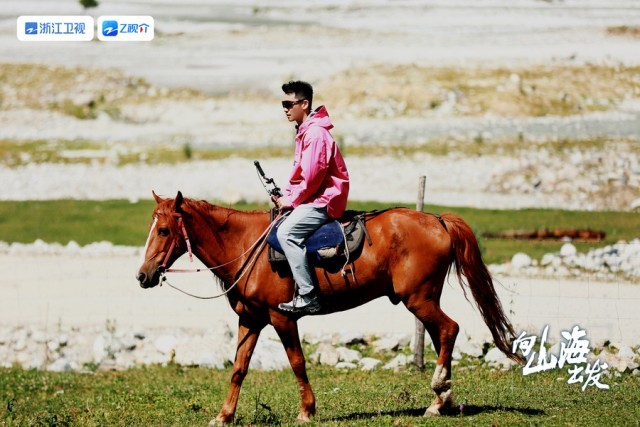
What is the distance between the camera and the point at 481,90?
44531 mm

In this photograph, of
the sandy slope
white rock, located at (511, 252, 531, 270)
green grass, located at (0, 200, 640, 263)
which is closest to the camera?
the sandy slope

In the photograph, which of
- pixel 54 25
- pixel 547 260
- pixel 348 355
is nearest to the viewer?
pixel 348 355

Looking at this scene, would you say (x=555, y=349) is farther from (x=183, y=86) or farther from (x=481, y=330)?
(x=183, y=86)

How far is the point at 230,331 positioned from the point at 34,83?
1427 inches

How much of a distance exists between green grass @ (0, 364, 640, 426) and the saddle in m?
1.49

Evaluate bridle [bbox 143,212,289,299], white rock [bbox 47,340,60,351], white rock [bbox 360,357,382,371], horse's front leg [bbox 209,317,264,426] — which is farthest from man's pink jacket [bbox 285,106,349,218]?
white rock [bbox 47,340,60,351]

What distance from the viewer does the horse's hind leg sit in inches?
397

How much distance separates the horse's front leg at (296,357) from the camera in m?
10.1

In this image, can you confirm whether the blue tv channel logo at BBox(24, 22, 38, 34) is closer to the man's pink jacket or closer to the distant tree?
the distant tree

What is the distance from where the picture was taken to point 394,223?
10.3 m

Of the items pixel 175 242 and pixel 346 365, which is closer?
pixel 175 242

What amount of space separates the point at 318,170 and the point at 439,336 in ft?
6.36

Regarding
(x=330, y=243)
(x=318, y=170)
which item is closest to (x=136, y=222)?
(x=330, y=243)

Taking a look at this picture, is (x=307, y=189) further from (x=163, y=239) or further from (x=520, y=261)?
(x=520, y=261)
